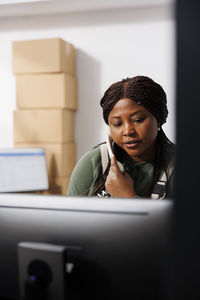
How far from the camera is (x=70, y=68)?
311 cm

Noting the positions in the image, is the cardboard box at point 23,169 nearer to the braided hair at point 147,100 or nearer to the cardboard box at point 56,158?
the cardboard box at point 56,158

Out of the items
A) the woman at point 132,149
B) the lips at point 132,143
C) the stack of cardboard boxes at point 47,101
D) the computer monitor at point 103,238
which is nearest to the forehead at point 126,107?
the woman at point 132,149

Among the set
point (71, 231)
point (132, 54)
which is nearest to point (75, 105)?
point (132, 54)

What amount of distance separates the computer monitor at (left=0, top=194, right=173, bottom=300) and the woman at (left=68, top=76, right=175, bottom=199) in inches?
20.5

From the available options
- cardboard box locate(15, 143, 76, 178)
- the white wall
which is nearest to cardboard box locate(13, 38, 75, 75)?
the white wall

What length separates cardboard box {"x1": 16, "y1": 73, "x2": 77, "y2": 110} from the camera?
2.92 meters

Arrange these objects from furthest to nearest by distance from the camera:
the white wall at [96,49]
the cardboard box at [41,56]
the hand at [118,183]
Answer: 1. the white wall at [96,49]
2. the cardboard box at [41,56]
3. the hand at [118,183]

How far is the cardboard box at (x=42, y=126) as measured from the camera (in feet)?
9.65

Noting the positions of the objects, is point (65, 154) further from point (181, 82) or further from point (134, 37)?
point (181, 82)

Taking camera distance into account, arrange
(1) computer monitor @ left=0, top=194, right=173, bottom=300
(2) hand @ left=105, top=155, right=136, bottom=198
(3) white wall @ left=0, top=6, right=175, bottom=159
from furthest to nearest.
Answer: (3) white wall @ left=0, top=6, right=175, bottom=159
(2) hand @ left=105, top=155, right=136, bottom=198
(1) computer monitor @ left=0, top=194, right=173, bottom=300

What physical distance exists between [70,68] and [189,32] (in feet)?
9.27

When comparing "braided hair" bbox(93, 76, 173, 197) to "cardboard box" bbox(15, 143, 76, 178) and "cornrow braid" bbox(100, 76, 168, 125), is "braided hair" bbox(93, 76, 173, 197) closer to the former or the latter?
"cornrow braid" bbox(100, 76, 168, 125)

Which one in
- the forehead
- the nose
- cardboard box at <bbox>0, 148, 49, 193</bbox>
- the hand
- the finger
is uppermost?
the forehead

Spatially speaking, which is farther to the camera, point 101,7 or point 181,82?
point 101,7
